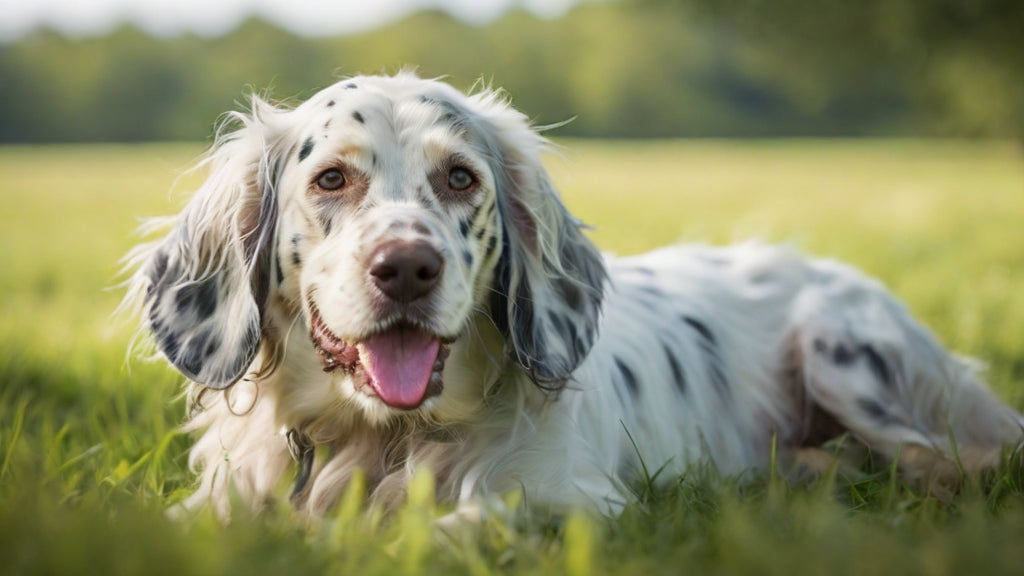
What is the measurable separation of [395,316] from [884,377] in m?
2.30

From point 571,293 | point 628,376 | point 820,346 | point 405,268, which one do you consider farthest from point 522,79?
point 405,268

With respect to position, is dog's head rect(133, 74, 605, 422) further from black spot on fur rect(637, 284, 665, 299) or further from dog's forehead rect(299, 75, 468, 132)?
black spot on fur rect(637, 284, 665, 299)

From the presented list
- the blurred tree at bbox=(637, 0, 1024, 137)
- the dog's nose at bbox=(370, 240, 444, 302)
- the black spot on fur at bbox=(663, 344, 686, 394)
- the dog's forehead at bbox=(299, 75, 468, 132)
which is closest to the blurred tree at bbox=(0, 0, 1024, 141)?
the blurred tree at bbox=(637, 0, 1024, 137)

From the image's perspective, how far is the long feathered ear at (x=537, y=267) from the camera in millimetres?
3029

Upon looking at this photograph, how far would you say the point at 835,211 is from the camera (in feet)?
45.0

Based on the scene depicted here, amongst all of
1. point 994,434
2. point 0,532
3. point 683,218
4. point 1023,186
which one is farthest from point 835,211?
point 0,532

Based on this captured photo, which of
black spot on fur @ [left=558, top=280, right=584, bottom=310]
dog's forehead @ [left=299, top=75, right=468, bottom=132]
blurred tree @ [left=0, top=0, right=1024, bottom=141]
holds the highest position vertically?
dog's forehead @ [left=299, top=75, right=468, bottom=132]

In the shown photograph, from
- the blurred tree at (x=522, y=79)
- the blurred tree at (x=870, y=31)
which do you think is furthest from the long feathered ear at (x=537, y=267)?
the blurred tree at (x=522, y=79)

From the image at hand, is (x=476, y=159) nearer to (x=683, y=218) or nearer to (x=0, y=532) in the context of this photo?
(x=0, y=532)

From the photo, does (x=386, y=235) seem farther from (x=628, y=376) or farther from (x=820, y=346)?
(x=820, y=346)

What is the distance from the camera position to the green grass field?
6.47ft

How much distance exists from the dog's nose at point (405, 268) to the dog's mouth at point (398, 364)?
12 cm

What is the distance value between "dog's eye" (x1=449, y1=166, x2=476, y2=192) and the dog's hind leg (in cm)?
181

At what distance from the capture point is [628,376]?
3.58 meters
